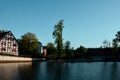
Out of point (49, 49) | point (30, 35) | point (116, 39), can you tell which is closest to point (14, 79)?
point (30, 35)

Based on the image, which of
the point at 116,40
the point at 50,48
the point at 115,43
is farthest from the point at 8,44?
the point at 116,40

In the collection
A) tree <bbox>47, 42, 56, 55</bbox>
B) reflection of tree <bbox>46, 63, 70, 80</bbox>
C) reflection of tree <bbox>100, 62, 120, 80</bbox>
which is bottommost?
reflection of tree <bbox>100, 62, 120, 80</bbox>

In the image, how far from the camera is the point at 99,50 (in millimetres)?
177625

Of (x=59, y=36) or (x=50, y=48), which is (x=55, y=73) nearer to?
(x=59, y=36)

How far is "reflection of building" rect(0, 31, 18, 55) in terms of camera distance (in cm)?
10632

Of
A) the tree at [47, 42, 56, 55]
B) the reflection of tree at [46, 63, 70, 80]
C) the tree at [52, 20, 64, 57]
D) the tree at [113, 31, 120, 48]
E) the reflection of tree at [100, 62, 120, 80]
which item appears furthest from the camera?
the tree at [47, 42, 56, 55]

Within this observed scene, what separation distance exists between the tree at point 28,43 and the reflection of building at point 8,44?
7.89 m

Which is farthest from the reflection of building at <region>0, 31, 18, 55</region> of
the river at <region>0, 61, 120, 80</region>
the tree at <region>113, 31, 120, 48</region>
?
the tree at <region>113, 31, 120, 48</region>

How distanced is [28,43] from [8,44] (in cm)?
1281

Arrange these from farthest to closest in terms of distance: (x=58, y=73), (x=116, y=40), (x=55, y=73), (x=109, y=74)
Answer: (x=116, y=40) → (x=55, y=73) → (x=58, y=73) → (x=109, y=74)

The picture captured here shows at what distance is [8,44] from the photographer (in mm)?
109688

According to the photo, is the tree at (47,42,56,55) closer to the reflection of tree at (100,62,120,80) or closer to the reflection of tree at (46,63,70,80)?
the reflection of tree at (100,62,120,80)

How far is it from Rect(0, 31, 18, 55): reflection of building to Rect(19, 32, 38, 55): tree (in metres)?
7.89

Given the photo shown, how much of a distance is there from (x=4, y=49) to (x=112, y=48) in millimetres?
63119
